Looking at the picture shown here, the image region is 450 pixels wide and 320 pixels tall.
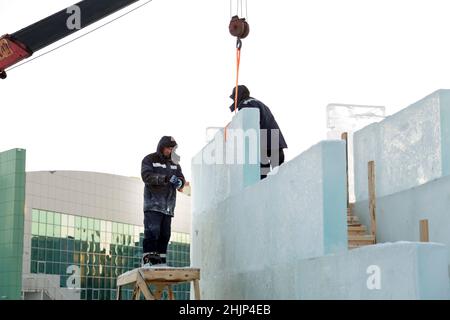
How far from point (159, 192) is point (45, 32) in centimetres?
514

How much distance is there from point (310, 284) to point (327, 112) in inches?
365

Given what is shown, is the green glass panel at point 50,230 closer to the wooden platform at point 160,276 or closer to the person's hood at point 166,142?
the person's hood at point 166,142

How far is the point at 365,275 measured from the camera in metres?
6.78

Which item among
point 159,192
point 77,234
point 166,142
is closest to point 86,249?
point 77,234

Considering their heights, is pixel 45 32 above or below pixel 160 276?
above

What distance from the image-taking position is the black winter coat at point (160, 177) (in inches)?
408

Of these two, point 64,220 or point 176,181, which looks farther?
point 64,220

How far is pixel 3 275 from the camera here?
1299 inches

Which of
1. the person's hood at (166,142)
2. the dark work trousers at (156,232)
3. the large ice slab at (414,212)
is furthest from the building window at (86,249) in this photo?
the large ice slab at (414,212)

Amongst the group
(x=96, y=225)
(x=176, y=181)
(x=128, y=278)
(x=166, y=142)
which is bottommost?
(x=128, y=278)

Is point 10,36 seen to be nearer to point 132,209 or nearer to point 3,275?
point 3,275

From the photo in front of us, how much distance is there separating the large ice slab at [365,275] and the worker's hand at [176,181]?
155 centimetres

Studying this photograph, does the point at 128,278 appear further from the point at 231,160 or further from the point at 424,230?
the point at 424,230
